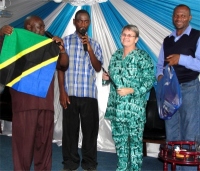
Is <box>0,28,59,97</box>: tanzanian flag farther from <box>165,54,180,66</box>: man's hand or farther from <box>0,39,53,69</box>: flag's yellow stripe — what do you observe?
<box>165,54,180,66</box>: man's hand

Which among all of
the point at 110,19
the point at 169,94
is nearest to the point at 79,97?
the point at 169,94

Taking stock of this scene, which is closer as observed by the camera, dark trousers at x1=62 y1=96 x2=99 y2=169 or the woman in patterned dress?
the woman in patterned dress

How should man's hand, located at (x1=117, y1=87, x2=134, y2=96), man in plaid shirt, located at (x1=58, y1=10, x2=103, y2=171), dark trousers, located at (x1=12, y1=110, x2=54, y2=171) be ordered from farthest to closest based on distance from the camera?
man in plaid shirt, located at (x1=58, y1=10, x2=103, y2=171)
man's hand, located at (x1=117, y1=87, x2=134, y2=96)
dark trousers, located at (x1=12, y1=110, x2=54, y2=171)

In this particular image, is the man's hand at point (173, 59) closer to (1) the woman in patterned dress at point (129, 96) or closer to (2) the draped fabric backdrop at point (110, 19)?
(1) the woman in patterned dress at point (129, 96)

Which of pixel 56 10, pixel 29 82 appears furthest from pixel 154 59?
pixel 29 82

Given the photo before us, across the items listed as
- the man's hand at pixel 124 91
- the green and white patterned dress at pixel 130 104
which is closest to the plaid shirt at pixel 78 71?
the green and white patterned dress at pixel 130 104

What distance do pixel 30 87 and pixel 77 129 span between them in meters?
0.80

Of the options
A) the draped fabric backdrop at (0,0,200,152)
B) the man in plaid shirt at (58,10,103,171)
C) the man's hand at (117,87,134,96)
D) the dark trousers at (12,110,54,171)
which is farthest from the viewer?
the draped fabric backdrop at (0,0,200,152)

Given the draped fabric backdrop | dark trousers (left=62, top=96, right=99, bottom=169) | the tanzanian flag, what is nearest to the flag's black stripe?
the tanzanian flag

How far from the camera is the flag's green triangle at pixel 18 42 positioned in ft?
9.22

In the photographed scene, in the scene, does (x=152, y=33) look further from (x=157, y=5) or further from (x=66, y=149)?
(x=66, y=149)

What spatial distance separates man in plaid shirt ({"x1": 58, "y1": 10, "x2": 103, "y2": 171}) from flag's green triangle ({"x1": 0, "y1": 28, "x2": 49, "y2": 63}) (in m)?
0.58

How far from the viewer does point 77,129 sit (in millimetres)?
3439

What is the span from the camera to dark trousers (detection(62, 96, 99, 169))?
11.1ft
